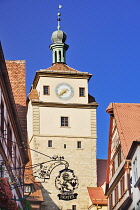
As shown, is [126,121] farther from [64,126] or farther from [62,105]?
[62,105]

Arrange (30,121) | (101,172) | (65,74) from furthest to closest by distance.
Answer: (65,74) < (30,121) < (101,172)

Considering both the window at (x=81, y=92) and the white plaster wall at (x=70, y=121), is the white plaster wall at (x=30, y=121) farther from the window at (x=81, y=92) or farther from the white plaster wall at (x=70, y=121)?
the window at (x=81, y=92)

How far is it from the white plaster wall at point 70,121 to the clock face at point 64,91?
1593 millimetres

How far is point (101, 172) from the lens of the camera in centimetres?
8131

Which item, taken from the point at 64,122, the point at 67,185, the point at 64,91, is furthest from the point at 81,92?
A: the point at 67,185

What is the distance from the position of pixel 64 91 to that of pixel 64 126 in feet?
13.4

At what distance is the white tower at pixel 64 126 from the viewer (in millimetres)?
78000

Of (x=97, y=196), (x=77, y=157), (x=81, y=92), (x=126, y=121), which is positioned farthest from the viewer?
(x=81, y=92)

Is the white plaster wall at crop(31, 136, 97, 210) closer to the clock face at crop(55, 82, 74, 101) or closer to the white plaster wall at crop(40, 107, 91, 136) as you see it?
the white plaster wall at crop(40, 107, 91, 136)

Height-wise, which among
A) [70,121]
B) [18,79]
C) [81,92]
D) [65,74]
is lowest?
[70,121]

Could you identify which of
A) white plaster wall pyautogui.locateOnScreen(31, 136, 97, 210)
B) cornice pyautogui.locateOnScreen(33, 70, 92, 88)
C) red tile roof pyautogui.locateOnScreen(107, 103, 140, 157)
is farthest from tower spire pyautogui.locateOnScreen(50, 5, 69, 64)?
red tile roof pyautogui.locateOnScreen(107, 103, 140, 157)

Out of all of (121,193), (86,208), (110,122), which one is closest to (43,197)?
(86,208)

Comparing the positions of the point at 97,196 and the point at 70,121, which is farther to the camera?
the point at 70,121

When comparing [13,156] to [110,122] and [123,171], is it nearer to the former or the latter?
[123,171]
